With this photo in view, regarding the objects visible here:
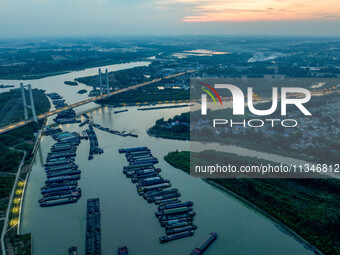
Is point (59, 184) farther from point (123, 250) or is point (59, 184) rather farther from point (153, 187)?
point (123, 250)

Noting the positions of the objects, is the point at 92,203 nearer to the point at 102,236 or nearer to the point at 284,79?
the point at 102,236

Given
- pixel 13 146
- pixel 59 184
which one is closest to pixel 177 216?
pixel 59 184

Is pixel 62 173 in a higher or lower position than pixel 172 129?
lower

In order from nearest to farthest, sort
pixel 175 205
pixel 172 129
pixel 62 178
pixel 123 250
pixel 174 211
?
1. pixel 123 250
2. pixel 174 211
3. pixel 175 205
4. pixel 62 178
5. pixel 172 129

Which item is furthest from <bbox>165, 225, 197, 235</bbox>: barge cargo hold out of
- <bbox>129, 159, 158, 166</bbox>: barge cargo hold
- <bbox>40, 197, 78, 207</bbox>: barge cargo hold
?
<bbox>129, 159, 158, 166</bbox>: barge cargo hold

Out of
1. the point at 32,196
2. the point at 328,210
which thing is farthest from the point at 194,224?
the point at 32,196

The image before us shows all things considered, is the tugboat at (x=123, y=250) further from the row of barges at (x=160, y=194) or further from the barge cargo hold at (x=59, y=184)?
the barge cargo hold at (x=59, y=184)
